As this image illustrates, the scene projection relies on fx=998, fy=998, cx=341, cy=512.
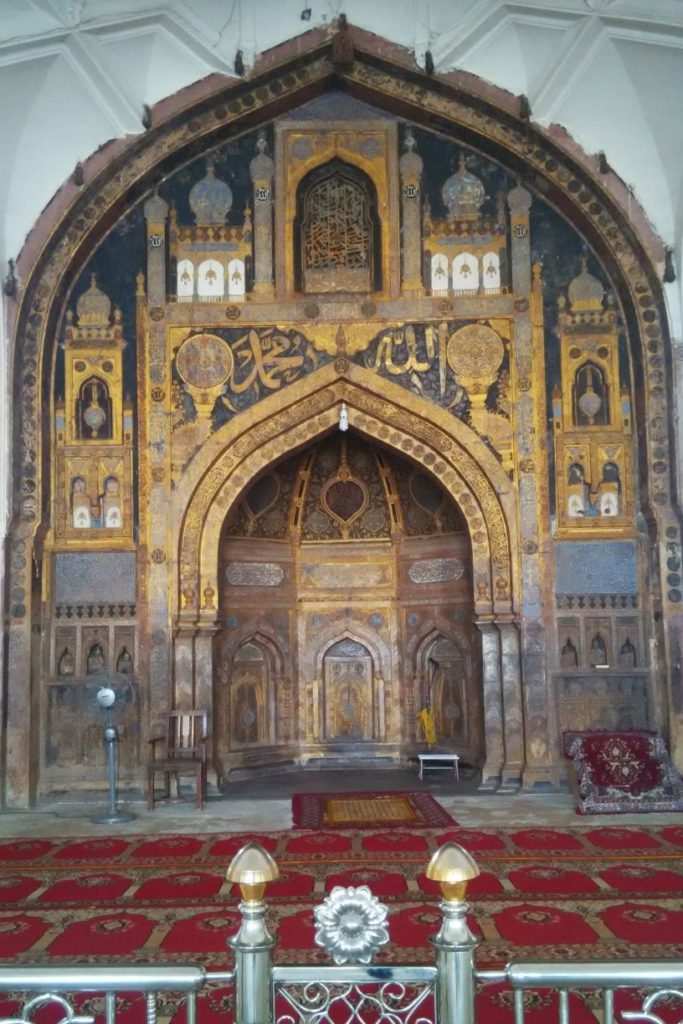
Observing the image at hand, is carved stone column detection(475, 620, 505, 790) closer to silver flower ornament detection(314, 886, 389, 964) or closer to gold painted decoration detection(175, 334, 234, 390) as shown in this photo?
gold painted decoration detection(175, 334, 234, 390)

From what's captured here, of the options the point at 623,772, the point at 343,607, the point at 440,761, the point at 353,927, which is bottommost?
the point at 440,761

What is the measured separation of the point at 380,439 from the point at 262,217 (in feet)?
8.31

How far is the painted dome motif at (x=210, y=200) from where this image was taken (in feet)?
32.9

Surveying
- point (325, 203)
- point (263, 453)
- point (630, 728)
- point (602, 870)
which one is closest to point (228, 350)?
point (263, 453)

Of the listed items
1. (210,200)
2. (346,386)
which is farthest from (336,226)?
(346,386)

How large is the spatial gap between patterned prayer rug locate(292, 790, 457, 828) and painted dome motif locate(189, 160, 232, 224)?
5.69 meters

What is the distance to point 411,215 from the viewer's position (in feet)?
32.8

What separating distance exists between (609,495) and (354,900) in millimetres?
7797

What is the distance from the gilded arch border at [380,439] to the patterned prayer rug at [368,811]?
1.96 m

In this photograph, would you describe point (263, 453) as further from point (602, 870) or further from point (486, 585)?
point (602, 870)

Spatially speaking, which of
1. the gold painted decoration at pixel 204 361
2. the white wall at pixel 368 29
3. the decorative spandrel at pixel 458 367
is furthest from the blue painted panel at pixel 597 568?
the gold painted decoration at pixel 204 361

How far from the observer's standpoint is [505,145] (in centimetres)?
977

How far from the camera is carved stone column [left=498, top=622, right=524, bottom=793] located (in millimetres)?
9266

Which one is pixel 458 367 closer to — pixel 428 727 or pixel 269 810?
pixel 428 727
